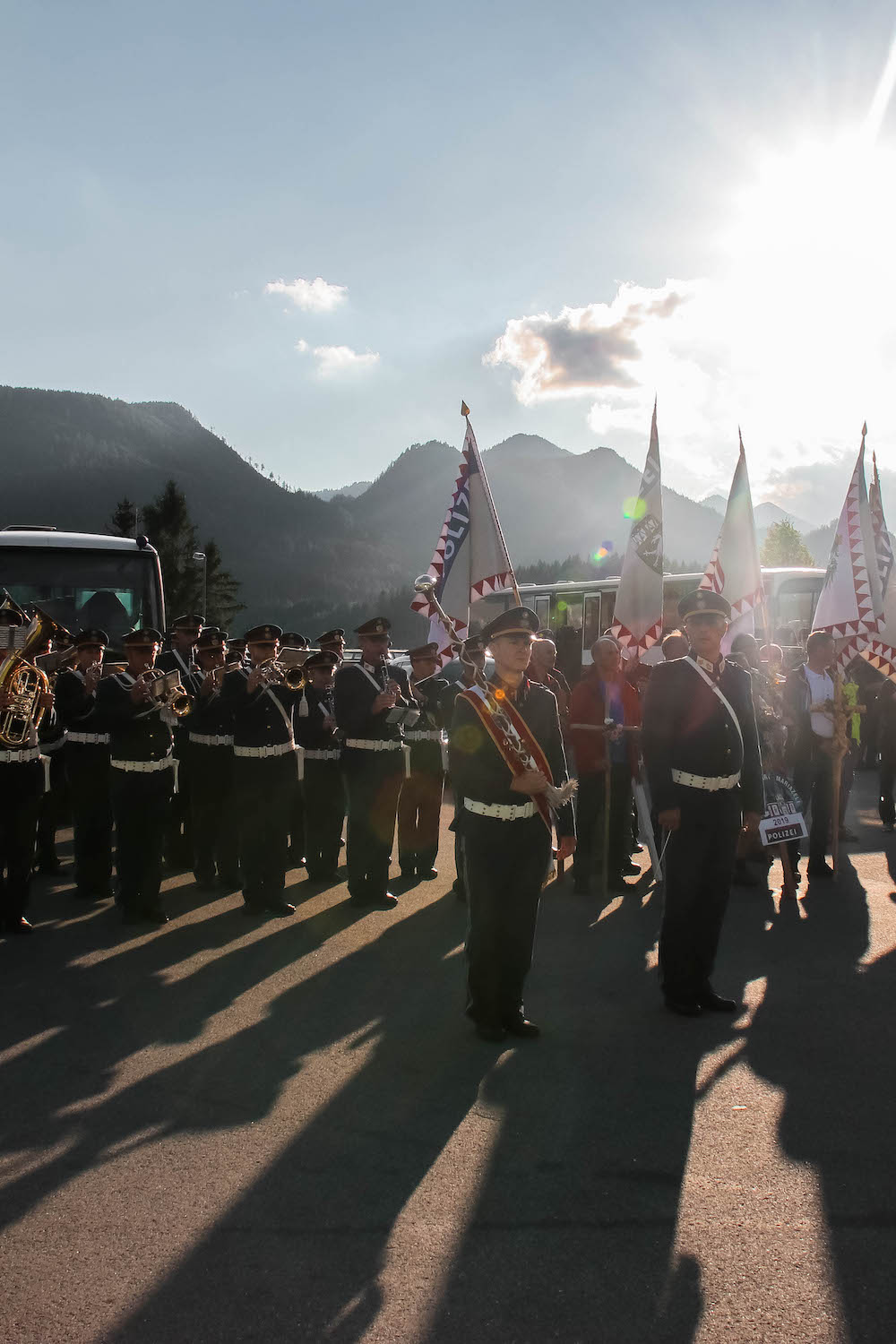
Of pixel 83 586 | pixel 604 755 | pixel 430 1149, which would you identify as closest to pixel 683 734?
pixel 430 1149

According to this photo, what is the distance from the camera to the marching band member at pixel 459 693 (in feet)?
18.6

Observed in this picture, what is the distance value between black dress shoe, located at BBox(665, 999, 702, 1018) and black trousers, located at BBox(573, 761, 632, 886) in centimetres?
288

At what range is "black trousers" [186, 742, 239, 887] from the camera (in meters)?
8.67

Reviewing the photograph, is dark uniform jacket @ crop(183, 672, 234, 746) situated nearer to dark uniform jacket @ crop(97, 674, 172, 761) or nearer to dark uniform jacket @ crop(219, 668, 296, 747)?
dark uniform jacket @ crop(219, 668, 296, 747)

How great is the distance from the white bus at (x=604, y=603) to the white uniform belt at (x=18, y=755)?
9.09 m

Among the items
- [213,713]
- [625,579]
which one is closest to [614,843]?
[625,579]

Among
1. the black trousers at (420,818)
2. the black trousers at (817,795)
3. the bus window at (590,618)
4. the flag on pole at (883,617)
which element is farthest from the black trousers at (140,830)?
the bus window at (590,618)

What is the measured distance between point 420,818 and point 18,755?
3.54 m

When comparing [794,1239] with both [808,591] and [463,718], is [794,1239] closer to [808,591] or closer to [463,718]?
[463,718]

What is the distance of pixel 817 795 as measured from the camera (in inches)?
357

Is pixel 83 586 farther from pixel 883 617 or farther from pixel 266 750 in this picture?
pixel 883 617

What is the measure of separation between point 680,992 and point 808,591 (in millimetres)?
16215

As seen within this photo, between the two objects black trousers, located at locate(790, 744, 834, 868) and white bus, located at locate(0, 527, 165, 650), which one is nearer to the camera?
black trousers, located at locate(790, 744, 834, 868)

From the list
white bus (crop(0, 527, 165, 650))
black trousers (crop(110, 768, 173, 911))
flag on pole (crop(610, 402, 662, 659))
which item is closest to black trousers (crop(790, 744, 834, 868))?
flag on pole (crop(610, 402, 662, 659))
